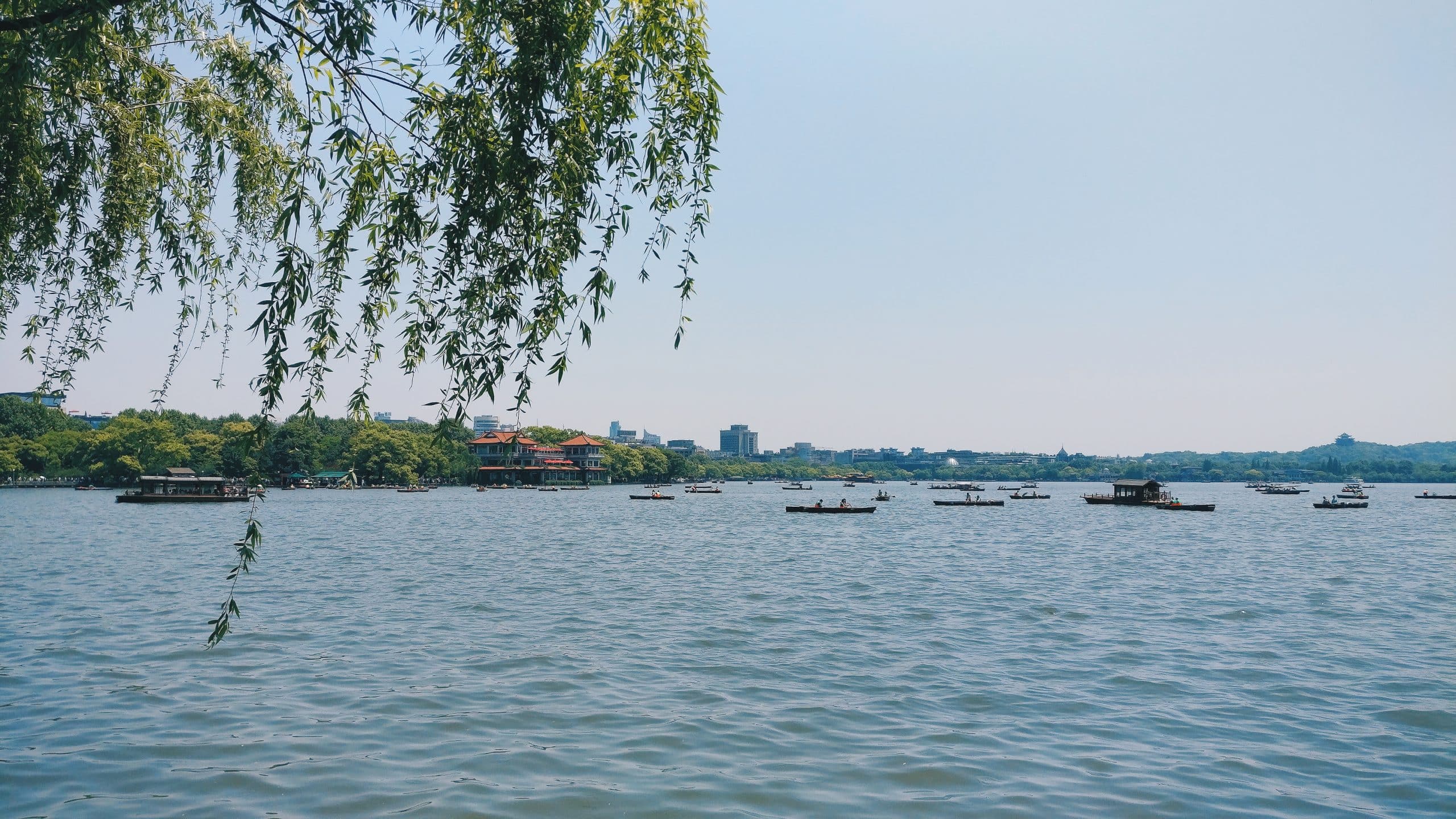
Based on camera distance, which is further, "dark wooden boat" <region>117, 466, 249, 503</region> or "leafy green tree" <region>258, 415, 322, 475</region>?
"leafy green tree" <region>258, 415, 322, 475</region>

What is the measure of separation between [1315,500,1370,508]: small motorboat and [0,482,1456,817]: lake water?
8486 cm

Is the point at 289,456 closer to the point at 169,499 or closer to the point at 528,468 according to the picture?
the point at 528,468

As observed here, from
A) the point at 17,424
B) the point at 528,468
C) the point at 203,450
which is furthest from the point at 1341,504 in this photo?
the point at 17,424

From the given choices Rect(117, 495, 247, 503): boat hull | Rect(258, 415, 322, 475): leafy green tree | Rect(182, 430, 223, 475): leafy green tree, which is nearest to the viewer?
Rect(117, 495, 247, 503): boat hull

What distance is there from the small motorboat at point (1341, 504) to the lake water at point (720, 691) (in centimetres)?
8486

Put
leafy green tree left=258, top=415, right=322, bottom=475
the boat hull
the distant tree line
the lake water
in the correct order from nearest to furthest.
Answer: the lake water → the boat hull → the distant tree line → leafy green tree left=258, top=415, right=322, bottom=475

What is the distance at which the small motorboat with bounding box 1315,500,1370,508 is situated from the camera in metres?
108

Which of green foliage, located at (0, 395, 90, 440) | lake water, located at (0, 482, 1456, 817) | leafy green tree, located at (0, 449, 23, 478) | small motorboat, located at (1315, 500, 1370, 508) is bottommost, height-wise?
lake water, located at (0, 482, 1456, 817)

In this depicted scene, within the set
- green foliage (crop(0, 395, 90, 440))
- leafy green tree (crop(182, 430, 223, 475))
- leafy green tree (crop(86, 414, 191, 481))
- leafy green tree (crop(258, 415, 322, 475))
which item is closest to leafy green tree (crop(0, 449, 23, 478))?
green foliage (crop(0, 395, 90, 440))

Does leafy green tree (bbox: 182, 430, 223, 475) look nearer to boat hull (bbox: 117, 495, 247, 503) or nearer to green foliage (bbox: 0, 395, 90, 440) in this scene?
green foliage (bbox: 0, 395, 90, 440)

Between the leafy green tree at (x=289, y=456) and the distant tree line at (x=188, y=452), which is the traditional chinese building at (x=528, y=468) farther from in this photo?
the leafy green tree at (x=289, y=456)

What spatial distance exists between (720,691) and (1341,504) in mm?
121465

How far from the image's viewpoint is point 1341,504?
109m

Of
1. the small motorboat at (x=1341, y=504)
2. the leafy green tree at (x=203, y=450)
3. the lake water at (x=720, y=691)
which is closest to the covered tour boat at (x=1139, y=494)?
the small motorboat at (x=1341, y=504)
